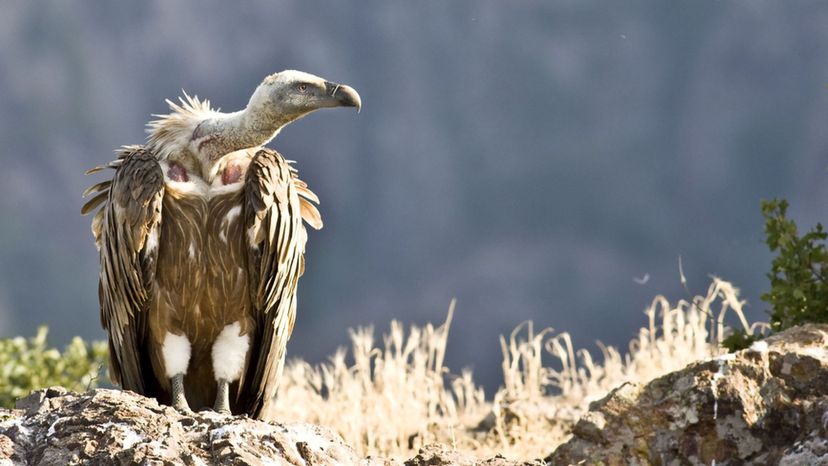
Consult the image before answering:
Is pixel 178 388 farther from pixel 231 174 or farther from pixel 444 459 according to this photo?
pixel 444 459

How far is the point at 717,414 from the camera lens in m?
4.71

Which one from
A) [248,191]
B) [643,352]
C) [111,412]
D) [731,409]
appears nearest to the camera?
[111,412]

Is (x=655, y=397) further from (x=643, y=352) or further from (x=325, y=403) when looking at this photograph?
(x=325, y=403)

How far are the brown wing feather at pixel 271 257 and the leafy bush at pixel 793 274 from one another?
2580mm

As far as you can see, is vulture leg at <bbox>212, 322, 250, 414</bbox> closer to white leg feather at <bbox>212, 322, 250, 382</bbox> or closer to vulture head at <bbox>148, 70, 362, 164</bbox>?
white leg feather at <bbox>212, 322, 250, 382</bbox>

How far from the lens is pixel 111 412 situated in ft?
12.8

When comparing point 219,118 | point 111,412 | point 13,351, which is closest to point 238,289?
point 219,118

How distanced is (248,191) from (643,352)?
463 cm

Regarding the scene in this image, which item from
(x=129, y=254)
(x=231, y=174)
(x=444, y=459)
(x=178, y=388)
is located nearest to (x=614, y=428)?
(x=444, y=459)

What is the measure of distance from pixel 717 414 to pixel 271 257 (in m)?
2.31

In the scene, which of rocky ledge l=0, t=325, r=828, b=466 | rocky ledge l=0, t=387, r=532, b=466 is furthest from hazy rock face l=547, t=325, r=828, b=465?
rocky ledge l=0, t=387, r=532, b=466

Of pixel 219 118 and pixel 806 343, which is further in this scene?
pixel 219 118

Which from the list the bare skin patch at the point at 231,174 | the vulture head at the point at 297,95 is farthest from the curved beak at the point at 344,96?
the bare skin patch at the point at 231,174

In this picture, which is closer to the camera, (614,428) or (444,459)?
(444,459)
